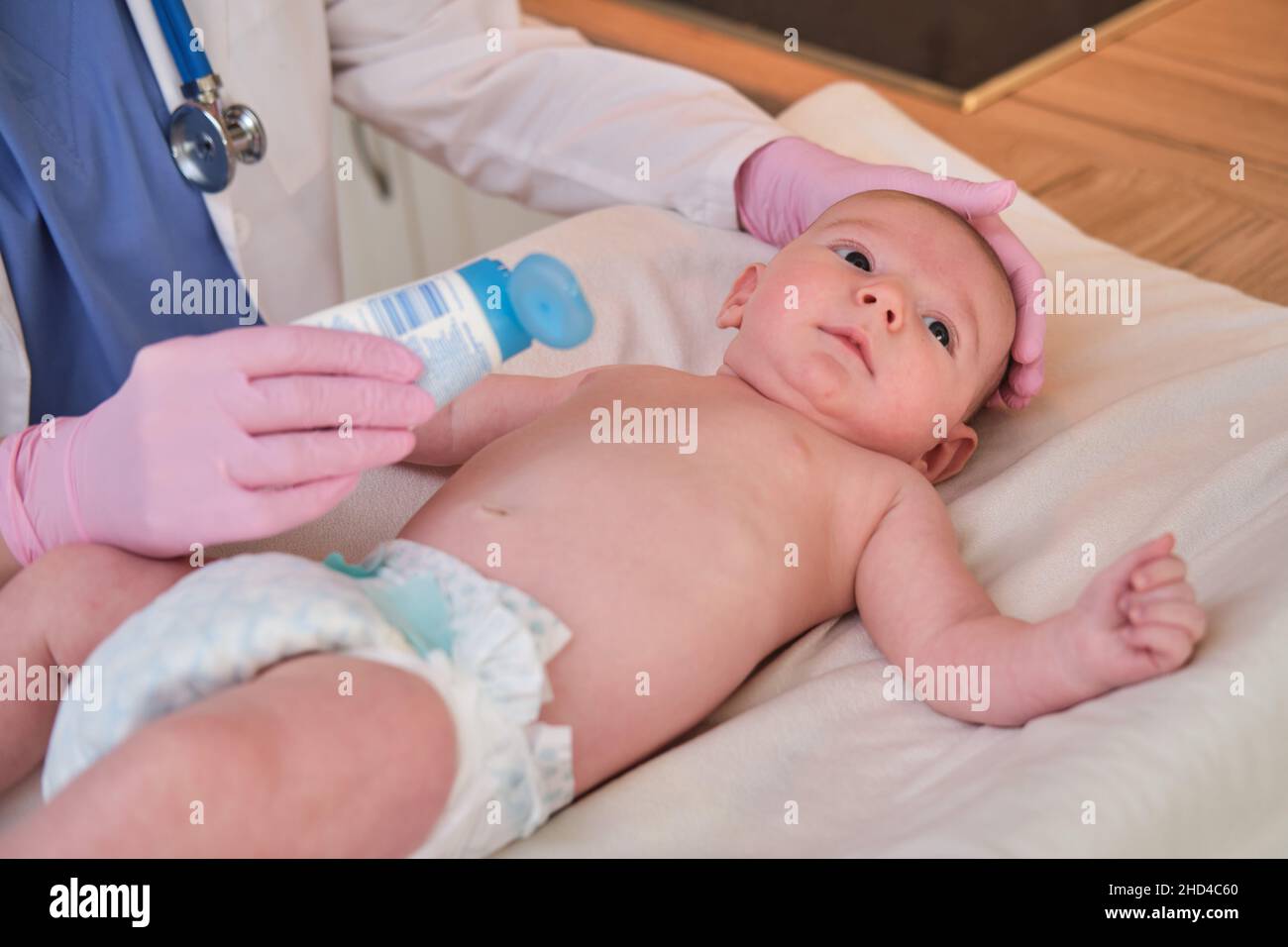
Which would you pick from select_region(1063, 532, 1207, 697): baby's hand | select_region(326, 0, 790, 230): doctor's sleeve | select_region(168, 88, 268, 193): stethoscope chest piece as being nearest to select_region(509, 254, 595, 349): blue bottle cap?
select_region(1063, 532, 1207, 697): baby's hand

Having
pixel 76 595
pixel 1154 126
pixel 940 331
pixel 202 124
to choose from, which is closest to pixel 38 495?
pixel 76 595

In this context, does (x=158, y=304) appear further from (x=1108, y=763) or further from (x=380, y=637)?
(x=1108, y=763)

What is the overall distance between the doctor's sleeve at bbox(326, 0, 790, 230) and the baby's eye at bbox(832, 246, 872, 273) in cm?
33

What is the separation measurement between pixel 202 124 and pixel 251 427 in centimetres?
52

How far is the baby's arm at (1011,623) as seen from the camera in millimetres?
860

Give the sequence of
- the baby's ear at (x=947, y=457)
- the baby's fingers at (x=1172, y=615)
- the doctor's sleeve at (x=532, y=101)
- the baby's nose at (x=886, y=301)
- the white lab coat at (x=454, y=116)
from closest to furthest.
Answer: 1. the baby's fingers at (x=1172, y=615)
2. the baby's nose at (x=886, y=301)
3. the baby's ear at (x=947, y=457)
4. the white lab coat at (x=454, y=116)
5. the doctor's sleeve at (x=532, y=101)

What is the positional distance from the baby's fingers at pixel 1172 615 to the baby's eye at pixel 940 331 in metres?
0.36

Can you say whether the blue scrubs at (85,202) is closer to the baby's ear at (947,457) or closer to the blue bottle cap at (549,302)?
the blue bottle cap at (549,302)

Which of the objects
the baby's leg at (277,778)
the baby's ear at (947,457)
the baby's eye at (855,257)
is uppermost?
the baby's eye at (855,257)

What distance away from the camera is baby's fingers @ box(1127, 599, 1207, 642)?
0.85 metres

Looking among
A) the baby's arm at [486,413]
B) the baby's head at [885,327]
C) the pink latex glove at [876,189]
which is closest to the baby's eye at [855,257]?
the baby's head at [885,327]

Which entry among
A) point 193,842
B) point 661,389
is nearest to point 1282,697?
point 661,389

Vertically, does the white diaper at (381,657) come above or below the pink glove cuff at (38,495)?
below

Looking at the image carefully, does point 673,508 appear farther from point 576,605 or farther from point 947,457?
point 947,457
